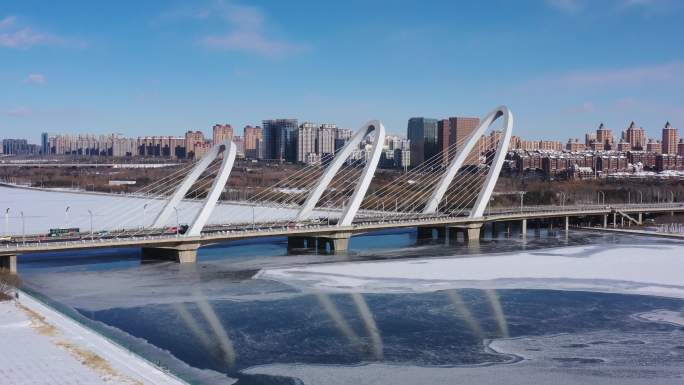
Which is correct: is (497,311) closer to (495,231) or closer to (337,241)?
(337,241)

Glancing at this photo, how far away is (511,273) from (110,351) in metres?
16.4

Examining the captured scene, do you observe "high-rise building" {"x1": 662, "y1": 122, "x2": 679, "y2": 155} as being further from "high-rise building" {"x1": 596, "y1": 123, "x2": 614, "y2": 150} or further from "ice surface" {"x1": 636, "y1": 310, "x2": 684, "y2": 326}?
"ice surface" {"x1": 636, "y1": 310, "x2": 684, "y2": 326}

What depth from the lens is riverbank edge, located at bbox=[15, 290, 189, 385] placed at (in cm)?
1341

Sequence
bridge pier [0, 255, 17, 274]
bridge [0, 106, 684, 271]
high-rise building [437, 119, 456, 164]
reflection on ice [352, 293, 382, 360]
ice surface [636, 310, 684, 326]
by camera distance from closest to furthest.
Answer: reflection on ice [352, 293, 382, 360], ice surface [636, 310, 684, 326], bridge pier [0, 255, 17, 274], bridge [0, 106, 684, 271], high-rise building [437, 119, 456, 164]

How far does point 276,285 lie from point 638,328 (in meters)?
11.4

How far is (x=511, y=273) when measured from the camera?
27.2 m

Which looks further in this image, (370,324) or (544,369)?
(370,324)

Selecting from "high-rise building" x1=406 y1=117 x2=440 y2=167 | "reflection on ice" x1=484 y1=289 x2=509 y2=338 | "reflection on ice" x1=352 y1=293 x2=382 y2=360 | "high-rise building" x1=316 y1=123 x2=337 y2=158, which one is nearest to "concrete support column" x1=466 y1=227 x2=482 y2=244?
"reflection on ice" x1=484 y1=289 x2=509 y2=338

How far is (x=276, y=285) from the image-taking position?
24.3m

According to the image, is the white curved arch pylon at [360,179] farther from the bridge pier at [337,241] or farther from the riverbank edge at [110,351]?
the riverbank edge at [110,351]

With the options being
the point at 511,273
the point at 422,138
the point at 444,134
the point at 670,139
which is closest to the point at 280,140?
the point at 422,138

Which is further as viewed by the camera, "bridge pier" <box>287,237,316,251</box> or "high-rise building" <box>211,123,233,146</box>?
"high-rise building" <box>211,123,233,146</box>

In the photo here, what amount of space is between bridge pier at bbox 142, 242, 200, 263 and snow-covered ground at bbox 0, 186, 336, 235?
1.97 m

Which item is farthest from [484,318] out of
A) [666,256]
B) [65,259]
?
[65,259]
